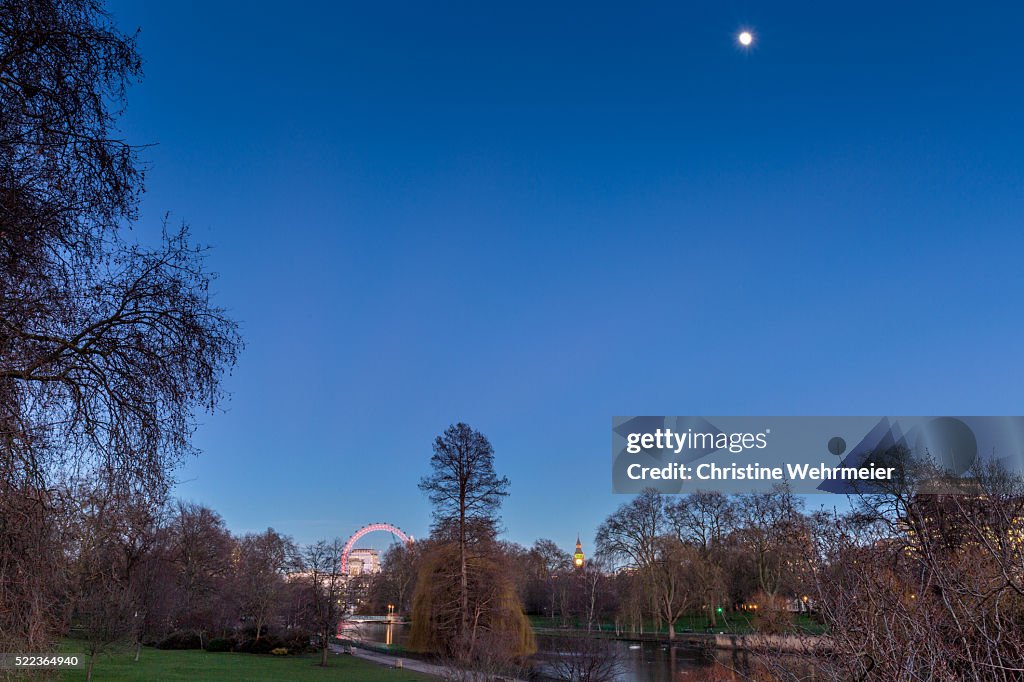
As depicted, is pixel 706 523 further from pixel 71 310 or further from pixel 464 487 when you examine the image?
pixel 71 310

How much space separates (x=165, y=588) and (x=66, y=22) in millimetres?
35208

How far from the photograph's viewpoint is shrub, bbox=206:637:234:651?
35.7 metres

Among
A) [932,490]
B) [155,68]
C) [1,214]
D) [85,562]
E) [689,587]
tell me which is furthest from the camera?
[689,587]

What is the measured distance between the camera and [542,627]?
6675 centimetres

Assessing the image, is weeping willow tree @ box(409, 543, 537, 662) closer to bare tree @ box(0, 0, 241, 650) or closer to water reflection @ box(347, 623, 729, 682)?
water reflection @ box(347, 623, 729, 682)

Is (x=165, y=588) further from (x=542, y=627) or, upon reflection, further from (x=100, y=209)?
(x=542, y=627)

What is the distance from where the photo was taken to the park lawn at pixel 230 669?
2192cm

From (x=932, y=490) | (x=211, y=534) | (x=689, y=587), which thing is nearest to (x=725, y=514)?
(x=689, y=587)

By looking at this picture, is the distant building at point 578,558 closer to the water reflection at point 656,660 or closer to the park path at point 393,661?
the water reflection at point 656,660

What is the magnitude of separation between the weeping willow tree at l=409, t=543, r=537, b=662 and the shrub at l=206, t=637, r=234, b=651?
11717mm

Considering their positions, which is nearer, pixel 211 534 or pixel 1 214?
pixel 1 214

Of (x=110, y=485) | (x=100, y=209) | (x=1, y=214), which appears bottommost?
(x=110, y=485)

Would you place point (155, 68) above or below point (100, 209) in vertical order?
above

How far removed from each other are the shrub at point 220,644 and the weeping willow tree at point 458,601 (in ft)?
38.4
